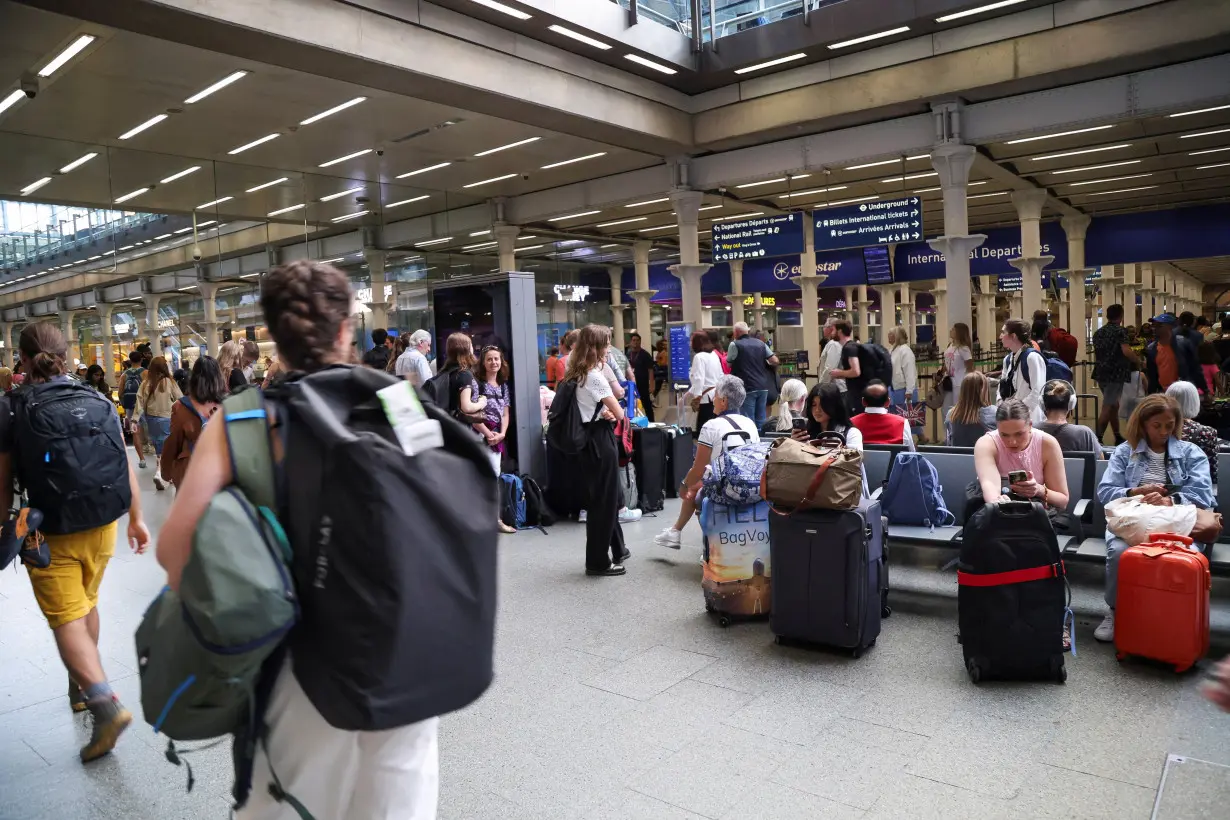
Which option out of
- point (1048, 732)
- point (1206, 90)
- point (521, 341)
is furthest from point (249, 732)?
point (1206, 90)

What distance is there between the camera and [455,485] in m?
1.53

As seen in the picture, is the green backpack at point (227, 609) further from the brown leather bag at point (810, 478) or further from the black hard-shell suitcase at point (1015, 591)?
the black hard-shell suitcase at point (1015, 591)

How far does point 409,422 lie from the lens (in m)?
1.52

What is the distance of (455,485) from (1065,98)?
12.6 meters

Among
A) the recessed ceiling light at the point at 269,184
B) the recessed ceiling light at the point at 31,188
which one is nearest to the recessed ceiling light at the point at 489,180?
the recessed ceiling light at the point at 269,184

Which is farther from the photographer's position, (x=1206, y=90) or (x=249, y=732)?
(x=1206, y=90)

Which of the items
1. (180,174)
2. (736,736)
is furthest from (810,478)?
(180,174)

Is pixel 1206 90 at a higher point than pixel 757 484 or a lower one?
higher

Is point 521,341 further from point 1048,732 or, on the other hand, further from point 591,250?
point 591,250

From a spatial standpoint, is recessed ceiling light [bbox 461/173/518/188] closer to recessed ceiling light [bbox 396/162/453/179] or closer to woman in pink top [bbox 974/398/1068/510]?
recessed ceiling light [bbox 396/162/453/179]

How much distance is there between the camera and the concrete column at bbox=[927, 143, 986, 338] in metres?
12.4

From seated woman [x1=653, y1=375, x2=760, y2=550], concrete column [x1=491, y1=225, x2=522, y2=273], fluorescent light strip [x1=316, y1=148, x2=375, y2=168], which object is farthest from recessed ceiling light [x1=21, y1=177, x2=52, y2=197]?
seated woman [x1=653, y1=375, x2=760, y2=550]

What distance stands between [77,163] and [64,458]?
11070 millimetres

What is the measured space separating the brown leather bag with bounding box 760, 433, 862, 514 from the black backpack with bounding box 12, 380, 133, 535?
10.1 ft
